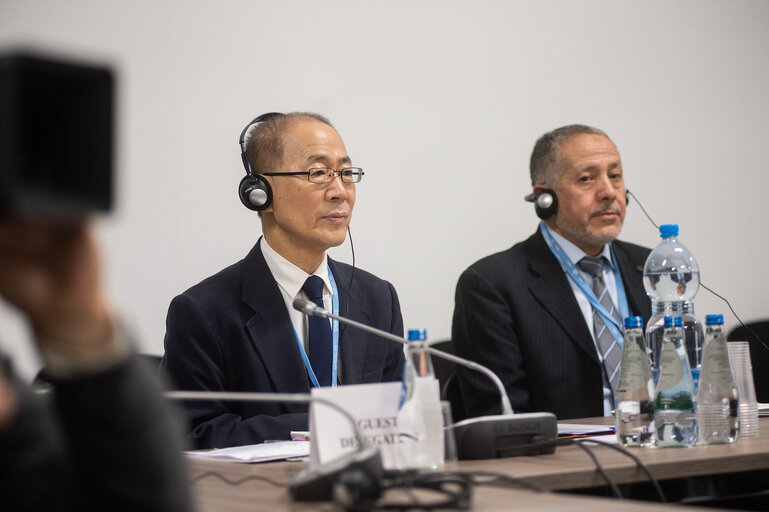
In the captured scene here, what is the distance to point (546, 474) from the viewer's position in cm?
128

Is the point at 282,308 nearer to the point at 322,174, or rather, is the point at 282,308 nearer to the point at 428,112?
the point at 322,174

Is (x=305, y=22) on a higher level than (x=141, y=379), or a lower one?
higher

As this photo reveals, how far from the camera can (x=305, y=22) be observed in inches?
136

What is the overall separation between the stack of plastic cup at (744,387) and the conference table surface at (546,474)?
0.06 m

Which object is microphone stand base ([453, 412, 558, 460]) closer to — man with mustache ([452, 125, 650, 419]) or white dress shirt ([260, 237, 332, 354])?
white dress shirt ([260, 237, 332, 354])

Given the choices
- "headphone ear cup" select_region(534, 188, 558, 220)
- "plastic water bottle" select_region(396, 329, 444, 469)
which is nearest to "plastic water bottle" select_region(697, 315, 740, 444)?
"plastic water bottle" select_region(396, 329, 444, 469)

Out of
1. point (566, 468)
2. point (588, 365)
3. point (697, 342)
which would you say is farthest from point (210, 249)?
point (566, 468)

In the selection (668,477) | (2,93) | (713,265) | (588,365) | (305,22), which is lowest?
(668,477)

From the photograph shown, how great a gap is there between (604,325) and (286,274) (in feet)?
3.50

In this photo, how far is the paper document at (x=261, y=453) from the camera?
1.56 metres

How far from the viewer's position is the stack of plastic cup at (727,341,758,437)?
5.86 feet

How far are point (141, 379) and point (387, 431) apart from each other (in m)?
0.68

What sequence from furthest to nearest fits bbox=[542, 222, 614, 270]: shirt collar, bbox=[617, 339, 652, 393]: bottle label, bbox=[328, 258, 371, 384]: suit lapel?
bbox=[542, 222, 614, 270]: shirt collar → bbox=[328, 258, 371, 384]: suit lapel → bbox=[617, 339, 652, 393]: bottle label

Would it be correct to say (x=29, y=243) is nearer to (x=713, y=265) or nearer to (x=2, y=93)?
(x=2, y=93)
